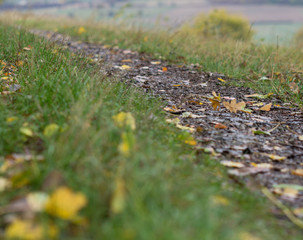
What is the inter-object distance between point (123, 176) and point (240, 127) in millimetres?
1734

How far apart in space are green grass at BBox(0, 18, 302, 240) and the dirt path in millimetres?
230

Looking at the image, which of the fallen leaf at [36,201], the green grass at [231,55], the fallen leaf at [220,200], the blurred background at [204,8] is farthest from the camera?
the blurred background at [204,8]

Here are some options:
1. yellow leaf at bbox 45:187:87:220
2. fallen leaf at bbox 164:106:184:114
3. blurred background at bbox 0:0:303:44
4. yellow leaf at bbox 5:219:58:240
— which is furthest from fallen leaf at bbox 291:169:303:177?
blurred background at bbox 0:0:303:44

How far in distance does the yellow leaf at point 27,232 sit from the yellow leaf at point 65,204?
73mm

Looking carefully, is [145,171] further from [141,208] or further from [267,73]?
[267,73]

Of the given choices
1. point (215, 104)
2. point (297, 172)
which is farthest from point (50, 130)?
point (215, 104)

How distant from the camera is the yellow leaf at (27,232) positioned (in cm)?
115

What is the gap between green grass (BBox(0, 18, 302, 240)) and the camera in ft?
4.01

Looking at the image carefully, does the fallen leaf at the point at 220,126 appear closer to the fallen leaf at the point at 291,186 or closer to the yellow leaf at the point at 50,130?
the fallen leaf at the point at 291,186

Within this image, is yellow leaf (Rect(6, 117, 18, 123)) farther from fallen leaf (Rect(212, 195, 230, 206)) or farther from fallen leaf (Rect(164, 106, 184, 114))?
fallen leaf (Rect(164, 106, 184, 114))

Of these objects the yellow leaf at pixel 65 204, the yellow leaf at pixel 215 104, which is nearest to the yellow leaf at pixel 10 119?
the yellow leaf at pixel 65 204

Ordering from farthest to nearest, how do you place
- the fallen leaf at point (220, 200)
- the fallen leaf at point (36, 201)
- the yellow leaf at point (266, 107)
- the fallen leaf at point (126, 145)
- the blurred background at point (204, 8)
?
the blurred background at point (204, 8) → the yellow leaf at point (266, 107) → the fallen leaf at point (126, 145) → the fallen leaf at point (220, 200) → the fallen leaf at point (36, 201)

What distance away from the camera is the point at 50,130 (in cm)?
190

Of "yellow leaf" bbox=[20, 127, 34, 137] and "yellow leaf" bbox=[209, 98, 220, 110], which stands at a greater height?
"yellow leaf" bbox=[20, 127, 34, 137]
